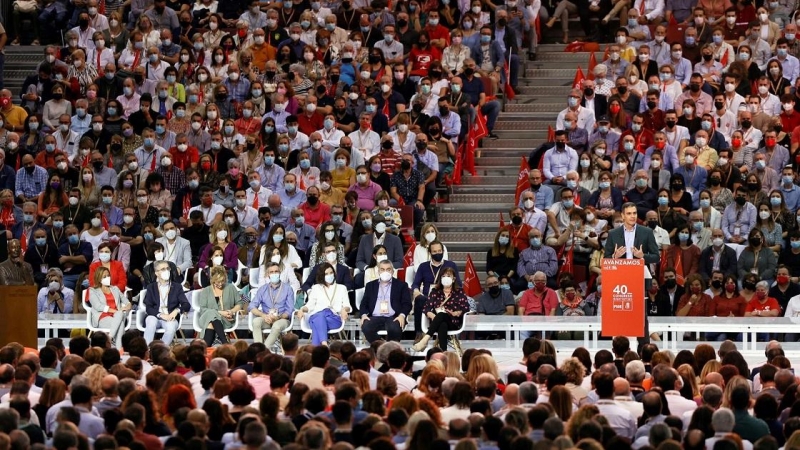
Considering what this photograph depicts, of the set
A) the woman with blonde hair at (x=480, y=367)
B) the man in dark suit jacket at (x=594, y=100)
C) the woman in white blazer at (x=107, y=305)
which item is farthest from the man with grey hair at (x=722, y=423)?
the man in dark suit jacket at (x=594, y=100)

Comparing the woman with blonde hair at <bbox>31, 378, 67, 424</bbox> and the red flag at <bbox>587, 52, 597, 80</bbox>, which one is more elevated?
the red flag at <bbox>587, 52, 597, 80</bbox>

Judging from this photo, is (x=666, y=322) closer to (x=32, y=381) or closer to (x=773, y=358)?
(x=773, y=358)

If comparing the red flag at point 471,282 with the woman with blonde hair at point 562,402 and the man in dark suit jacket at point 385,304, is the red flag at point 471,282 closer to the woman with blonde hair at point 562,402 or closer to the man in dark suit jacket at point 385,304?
the man in dark suit jacket at point 385,304

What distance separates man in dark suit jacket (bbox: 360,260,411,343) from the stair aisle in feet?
11.0

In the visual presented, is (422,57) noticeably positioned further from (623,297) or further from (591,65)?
(623,297)

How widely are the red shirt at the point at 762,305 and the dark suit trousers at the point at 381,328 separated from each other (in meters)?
4.39

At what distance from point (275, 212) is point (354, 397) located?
11.2 metres

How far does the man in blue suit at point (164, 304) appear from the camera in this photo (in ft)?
70.0

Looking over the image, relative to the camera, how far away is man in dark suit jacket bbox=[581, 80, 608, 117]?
A: 25.9 m

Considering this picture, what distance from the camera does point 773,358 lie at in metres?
15.5

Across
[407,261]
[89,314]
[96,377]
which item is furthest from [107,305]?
[96,377]

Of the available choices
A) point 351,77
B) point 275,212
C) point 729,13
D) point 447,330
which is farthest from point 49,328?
point 729,13

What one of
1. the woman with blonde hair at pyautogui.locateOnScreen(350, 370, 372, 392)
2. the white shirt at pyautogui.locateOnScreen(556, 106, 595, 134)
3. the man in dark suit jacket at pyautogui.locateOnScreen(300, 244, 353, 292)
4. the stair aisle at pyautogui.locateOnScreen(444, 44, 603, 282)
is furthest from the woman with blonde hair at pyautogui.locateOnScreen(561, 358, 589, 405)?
the white shirt at pyautogui.locateOnScreen(556, 106, 595, 134)

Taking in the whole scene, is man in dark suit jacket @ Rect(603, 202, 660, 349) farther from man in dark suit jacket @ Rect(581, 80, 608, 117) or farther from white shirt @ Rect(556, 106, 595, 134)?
man in dark suit jacket @ Rect(581, 80, 608, 117)
